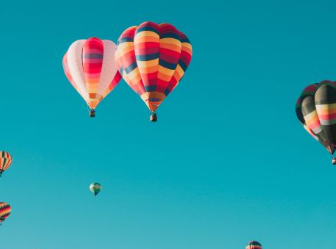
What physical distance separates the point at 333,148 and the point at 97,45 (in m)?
13.2

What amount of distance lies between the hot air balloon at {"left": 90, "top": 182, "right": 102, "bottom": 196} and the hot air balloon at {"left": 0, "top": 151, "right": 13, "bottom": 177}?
6301 millimetres

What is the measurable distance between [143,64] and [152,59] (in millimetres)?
486

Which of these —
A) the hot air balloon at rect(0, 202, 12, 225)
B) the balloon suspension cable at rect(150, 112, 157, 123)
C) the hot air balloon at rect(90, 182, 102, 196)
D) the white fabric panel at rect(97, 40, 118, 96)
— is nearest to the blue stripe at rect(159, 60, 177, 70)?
the balloon suspension cable at rect(150, 112, 157, 123)

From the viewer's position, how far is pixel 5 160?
2384 inches

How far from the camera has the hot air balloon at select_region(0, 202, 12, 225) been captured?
60906 millimetres

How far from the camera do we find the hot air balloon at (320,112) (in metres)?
38.7

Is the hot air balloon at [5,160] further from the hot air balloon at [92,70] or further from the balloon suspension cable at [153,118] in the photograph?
the balloon suspension cable at [153,118]

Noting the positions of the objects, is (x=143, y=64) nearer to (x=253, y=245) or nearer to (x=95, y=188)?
(x=95, y=188)

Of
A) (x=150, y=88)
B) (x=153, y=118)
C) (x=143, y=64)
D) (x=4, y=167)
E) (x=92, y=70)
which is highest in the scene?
(x=4, y=167)

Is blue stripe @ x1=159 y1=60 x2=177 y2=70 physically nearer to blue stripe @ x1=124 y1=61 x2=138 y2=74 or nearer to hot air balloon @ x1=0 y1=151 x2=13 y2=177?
blue stripe @ x1=124 y1=61 x2=138 y2=74

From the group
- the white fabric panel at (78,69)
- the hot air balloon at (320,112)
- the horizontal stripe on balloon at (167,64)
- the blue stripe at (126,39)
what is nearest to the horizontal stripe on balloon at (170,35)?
the horizontal stripe on balloon at (167,64)

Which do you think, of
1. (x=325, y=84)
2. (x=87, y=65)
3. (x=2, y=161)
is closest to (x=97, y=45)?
(x=87, y=65)

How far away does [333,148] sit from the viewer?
1522 inches

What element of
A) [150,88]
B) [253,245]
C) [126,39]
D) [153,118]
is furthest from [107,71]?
[253,245]
